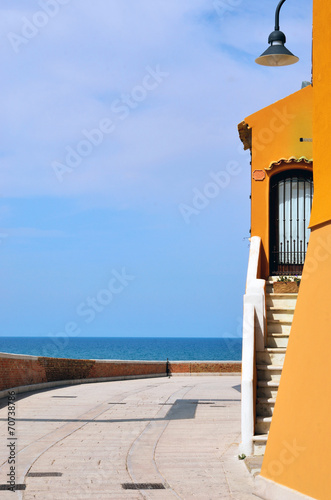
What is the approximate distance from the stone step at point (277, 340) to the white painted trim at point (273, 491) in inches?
176

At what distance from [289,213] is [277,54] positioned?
5.38 meters

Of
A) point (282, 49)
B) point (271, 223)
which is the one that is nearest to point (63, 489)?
point (282, 49)

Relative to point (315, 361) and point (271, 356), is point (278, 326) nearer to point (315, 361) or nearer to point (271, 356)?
point (271, 356)

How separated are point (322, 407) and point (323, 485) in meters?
0.85

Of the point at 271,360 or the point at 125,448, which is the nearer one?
the point at 125,448

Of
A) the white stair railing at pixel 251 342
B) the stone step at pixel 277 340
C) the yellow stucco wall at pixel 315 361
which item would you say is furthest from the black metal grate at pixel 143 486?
the stone step at pixel 277 340

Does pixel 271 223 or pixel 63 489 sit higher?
pixel 271 223

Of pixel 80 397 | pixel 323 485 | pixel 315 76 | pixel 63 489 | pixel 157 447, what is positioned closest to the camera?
pixel 323 485

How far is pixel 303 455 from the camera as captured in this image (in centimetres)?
771

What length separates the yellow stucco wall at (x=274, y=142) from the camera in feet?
53.9

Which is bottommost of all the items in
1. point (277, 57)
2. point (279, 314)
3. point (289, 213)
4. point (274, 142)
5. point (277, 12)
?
point (279, 314)

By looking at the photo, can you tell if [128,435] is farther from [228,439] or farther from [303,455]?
[303,455]

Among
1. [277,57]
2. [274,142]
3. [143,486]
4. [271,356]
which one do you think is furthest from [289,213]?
[143,486]

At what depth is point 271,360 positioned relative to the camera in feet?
39.6
